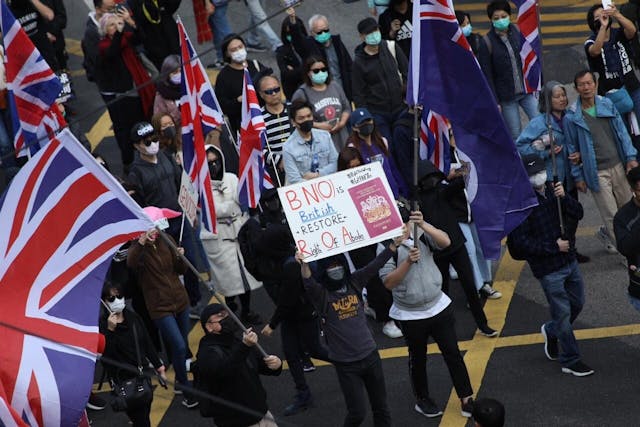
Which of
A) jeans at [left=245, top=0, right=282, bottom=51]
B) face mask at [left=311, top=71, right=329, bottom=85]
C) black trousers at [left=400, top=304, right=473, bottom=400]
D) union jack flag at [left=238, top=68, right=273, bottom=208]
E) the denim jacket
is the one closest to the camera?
black trousers at [left=400, top=304, right=473, bottom=400]

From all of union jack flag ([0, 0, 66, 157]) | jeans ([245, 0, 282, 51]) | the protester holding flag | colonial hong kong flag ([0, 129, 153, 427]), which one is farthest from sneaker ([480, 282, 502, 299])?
jeans ([245, 0, 282, 51])

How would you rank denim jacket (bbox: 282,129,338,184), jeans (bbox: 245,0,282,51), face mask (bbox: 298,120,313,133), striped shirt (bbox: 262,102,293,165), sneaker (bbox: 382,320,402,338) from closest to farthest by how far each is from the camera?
sneaker (bbox: 382,320,402,338) < face mask (bbox: 298,120,313,133) < denim jacket (bbox: 282,129,338,184) < striped shirt (bbox: 262,102,293,165) < jeans (bbox: 245,0,282,51)

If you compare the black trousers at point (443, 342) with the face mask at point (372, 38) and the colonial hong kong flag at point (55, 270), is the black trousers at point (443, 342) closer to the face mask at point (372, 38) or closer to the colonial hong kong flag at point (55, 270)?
the colonial hong kong flag at point (55, 270)

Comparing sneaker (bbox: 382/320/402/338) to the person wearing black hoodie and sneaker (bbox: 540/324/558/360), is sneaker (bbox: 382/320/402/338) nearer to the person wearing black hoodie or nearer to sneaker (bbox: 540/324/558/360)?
the person wearing black hoodie

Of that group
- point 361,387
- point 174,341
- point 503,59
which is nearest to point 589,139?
point 503,59

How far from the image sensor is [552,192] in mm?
10828

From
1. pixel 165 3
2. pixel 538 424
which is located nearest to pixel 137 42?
pixel 165 3

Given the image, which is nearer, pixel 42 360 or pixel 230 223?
pixel 42 360

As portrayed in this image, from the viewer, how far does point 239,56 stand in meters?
14.5

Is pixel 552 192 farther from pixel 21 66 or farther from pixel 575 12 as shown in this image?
pixel 575 12

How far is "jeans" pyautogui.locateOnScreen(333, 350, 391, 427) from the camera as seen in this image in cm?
1001

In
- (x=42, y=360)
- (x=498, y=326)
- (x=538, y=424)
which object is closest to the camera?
(x=42, y=360)

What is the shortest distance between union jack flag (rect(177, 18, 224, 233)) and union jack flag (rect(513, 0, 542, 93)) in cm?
284

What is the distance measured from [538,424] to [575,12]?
11632 mm
